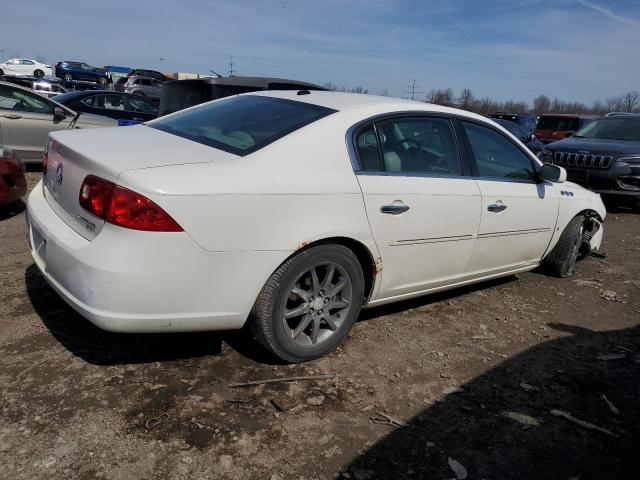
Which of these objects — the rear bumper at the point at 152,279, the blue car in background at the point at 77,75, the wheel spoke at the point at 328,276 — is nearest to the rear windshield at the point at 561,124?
the wheel spoke at the point at 328,276

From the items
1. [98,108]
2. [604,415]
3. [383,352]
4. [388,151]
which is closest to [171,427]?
[383,352]

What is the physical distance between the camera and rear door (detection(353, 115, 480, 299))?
10.8ft

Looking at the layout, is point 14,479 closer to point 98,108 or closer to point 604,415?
point 604,415

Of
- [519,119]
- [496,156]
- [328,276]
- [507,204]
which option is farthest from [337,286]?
[519,119]

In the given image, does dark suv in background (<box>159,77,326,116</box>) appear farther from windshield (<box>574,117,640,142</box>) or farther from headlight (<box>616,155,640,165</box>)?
windshield (<box>574,117,640,142</box>)

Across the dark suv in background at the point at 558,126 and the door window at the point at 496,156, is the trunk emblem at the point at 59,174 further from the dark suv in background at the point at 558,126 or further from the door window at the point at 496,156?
the dark suv in background at the point at 558,126

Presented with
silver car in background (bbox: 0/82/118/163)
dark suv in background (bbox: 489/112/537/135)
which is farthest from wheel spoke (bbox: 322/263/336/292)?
dark suv in background (bbox: 489/112/537/135)

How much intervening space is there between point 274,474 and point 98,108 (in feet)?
33.8

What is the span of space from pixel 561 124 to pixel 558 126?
114mm

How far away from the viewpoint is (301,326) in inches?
123

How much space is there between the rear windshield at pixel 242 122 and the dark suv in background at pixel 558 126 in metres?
16.9

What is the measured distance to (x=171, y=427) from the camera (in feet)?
8.28

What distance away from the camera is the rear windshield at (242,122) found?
3092 millimetres

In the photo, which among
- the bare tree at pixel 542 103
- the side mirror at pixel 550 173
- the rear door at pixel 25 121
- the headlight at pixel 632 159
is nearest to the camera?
the side mirror at pixel 550 173
